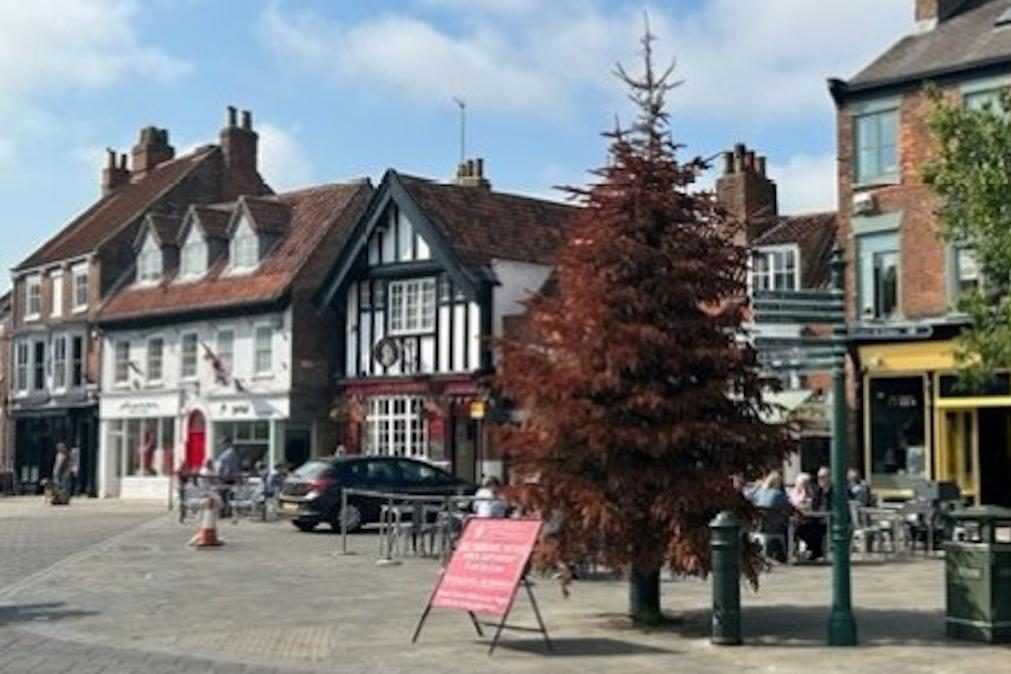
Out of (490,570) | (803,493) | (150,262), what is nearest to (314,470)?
(803,493)

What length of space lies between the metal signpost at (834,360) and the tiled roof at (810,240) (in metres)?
20.0

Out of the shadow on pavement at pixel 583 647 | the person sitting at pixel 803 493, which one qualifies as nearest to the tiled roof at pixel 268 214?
the person sitting at pixel 803 493

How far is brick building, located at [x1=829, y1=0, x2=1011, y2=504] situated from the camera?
2934 cm

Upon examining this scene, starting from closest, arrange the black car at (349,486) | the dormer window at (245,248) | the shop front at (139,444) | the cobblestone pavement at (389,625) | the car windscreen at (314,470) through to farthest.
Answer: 1. the cobblestone pavement at (389,625)
2. the black car at (349,486)
3. the car windscreen at (314,470)
4. the dormer window at (245,248)
5. the shop front at (139,444)

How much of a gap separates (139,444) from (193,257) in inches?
256

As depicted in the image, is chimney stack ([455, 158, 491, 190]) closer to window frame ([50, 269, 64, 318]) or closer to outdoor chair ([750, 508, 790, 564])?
window frame ([50, 269, 64, 318])

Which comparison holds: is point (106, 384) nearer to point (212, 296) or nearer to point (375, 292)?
point (212, 296)

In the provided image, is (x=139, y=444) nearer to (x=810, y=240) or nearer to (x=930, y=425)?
(x=810, y=240)

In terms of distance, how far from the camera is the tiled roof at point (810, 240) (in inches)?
1319

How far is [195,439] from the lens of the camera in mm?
44625

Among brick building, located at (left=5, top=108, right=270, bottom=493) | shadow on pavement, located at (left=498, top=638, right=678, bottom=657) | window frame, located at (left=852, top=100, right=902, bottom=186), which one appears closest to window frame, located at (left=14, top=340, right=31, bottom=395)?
brick building, located at (left=5, top=108, right=270, bottom=493)

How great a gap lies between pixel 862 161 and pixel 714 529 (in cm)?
2052

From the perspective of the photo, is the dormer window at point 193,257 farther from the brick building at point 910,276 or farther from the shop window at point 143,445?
the brick building at point 910,276

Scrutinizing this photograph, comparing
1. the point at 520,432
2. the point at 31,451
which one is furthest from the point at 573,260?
the point at 31,451
